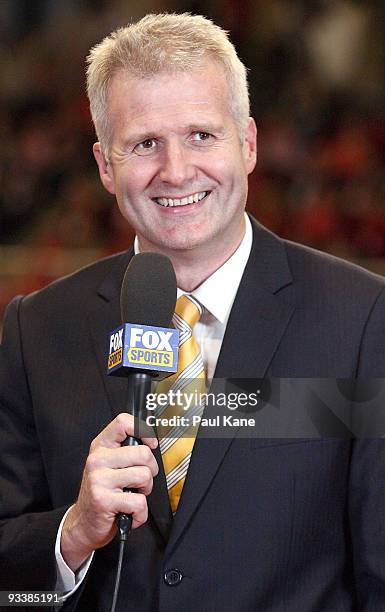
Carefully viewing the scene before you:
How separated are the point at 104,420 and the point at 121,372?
0.30m

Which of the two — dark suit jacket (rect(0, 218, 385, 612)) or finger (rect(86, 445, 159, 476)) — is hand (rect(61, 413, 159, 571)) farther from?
dark suit jacket (rect(0, 218, 385, 612))

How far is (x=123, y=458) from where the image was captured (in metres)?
0.81

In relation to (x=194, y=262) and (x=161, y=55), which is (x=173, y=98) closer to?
(x=161, y=55)

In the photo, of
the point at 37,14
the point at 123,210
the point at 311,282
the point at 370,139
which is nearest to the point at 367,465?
the point at 311,282

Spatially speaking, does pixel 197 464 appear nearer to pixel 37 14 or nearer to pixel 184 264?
pixel 184 264

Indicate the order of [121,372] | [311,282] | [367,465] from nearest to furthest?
[121,372] → [367,465] → [311,282]

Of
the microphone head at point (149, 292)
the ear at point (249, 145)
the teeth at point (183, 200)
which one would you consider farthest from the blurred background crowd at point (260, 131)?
the microphone head at point (149, 292)

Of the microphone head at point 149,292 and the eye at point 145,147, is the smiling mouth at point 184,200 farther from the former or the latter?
the microphone head at point 149,292

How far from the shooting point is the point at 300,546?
3.34ft

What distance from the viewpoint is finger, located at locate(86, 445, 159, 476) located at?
80 cm

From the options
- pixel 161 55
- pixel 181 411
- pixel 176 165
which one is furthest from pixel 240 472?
pixel 161 55

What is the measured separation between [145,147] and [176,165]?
0.05 meters

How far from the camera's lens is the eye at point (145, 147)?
1.10 meters

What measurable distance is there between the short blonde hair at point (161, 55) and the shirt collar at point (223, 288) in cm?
14
